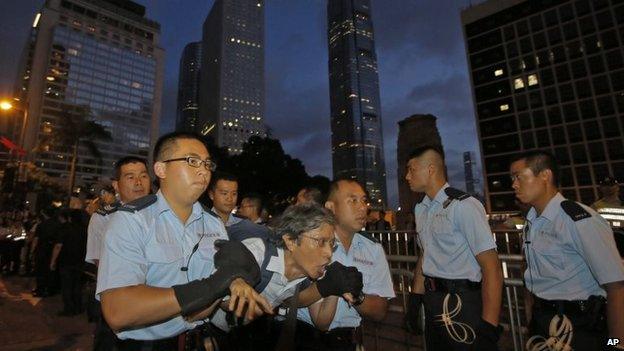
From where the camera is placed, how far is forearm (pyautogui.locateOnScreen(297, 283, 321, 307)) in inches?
95.0

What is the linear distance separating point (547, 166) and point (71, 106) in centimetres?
14804

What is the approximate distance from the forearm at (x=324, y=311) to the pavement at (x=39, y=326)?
4.87 meters

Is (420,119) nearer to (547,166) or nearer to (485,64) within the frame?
(547,166)

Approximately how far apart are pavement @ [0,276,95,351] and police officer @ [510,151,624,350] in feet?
20.9

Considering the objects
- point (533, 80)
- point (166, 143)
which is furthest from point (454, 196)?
point (533, 80)

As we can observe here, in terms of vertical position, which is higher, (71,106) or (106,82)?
(106,82)

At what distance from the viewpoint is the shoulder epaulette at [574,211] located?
2791mm

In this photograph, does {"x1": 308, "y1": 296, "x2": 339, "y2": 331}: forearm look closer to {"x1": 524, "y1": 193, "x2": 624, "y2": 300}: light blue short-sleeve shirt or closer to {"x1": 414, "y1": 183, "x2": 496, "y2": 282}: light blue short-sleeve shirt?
{"x1": 414, "y1": 183, "x2": 496, "y2": 282}: light blue short-sleeve shirt

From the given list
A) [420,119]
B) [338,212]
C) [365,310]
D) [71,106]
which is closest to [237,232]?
[338,212]

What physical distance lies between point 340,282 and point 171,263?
115 cm

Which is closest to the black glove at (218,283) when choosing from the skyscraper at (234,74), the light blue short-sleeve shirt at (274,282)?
the light blue short-sleeve shirt at (274,282)

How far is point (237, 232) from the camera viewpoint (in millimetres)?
3422

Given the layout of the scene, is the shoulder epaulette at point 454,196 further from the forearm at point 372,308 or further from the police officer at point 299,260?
the police officer at point 299,260

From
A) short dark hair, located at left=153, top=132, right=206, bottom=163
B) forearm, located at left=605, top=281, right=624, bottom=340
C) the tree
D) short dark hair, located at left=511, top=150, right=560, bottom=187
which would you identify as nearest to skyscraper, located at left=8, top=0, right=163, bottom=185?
the tree
